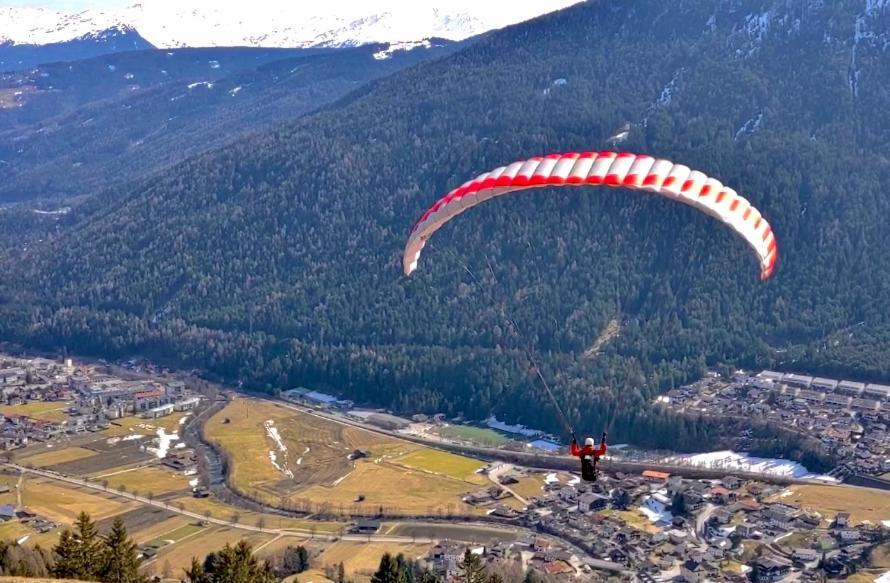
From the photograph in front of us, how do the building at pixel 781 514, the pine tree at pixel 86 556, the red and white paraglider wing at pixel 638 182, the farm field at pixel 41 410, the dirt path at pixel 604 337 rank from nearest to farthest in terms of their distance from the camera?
the red and white paraglider wing at pixel 638 182, the pine tree at pixel 86 556, the building at pixel 781 514, the farm field at pixel 41 410, the dirt path at pixel 604 337

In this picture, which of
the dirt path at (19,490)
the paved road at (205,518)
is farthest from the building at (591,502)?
the dirt path at (19,490)

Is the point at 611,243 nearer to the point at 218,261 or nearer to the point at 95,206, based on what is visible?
the point at 218,261

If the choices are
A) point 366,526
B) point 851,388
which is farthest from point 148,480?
point 851,388

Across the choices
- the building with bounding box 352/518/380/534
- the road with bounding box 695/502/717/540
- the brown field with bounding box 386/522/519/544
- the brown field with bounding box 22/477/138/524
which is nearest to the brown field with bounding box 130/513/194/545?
the brown field with bounding box 22/477/138/524

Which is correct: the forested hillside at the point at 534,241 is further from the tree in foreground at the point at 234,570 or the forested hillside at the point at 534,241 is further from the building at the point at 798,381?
the tree in foreground at the point at 234,570

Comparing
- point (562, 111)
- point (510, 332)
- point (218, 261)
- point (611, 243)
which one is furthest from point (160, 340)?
point (562, 111)

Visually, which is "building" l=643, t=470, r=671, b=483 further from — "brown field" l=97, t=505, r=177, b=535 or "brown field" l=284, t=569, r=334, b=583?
"brown field" l=97, t=505, r=177, b=535
